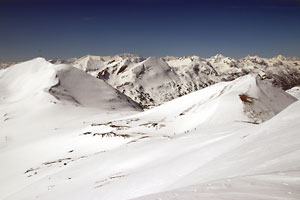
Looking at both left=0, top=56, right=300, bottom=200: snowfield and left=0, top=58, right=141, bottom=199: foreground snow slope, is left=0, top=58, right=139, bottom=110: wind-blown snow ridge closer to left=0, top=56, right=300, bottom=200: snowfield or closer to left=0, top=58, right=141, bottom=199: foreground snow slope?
left=0, top=58, right=141, bottom=199: foreground snow slope

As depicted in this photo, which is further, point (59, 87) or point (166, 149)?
point (59, 87)

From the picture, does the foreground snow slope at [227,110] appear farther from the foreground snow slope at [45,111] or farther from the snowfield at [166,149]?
the foreground snow slope at [45,111]

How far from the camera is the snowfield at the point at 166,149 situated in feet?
26.9

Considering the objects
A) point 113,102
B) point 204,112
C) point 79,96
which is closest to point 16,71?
point 79,96

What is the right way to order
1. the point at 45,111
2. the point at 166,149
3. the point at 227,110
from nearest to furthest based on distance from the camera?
1. the point at 166,149
2. the point at 227,110
3. the point at 45,111

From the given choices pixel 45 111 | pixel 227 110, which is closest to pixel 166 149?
pixel 227 110

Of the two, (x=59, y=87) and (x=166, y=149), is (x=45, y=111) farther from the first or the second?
(x=166, y=149)

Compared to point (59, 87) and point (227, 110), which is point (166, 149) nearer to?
point (227, 110)

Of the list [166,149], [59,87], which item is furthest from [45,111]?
[166,149]

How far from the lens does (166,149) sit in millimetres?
20359

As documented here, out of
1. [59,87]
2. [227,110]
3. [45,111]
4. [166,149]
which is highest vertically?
[59,87]

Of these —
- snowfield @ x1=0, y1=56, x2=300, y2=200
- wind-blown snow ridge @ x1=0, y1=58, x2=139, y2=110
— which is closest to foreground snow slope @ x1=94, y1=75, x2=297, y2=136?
snowfield @ x1=0, y1=56, x2=300, y2=200

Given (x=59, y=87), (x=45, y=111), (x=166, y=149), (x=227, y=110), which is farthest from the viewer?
(x=59, y=87)

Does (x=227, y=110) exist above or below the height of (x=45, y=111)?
below
